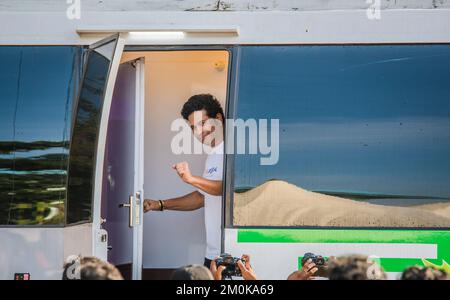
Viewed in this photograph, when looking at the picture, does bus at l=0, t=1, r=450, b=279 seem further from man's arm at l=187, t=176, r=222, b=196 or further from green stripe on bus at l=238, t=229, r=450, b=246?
man's arm at l=187, t=176, r=222, b=196

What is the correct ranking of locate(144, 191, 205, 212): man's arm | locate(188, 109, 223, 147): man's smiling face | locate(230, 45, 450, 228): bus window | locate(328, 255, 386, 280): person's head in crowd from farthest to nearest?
locate(144, 191, 205, 212): man's arm → locate(188, 109, 223, 147): man's smiling face → locate(230, 45, 450, 228): bus window → locate(328, 255, 386, 280): person's head in crowd

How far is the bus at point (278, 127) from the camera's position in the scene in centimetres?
622

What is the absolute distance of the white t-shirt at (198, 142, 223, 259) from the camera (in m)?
6.95

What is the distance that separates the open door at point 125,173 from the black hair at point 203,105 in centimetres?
51

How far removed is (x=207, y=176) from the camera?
6965 millimetres

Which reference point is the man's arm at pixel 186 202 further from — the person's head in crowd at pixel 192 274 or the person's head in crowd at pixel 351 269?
the person's head in crowd at pixel 351 269

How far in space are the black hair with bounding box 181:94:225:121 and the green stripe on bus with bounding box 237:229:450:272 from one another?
143 centimetres

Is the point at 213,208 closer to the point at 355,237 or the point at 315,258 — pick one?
the point at 315,258

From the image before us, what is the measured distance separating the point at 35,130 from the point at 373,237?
241 cm

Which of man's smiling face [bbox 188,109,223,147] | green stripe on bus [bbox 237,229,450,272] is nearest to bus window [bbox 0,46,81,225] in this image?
man's smiling face [bbox 188,109,223,147]

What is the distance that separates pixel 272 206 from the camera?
6297 mm

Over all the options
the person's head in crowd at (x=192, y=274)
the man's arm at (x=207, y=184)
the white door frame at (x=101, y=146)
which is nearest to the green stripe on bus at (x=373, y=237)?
the man's arm at (x=207, y=184)

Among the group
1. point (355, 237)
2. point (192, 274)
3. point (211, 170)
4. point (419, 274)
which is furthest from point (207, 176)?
point (419, 274)
